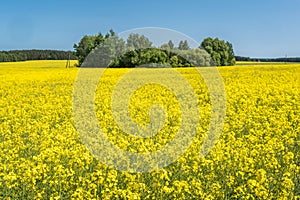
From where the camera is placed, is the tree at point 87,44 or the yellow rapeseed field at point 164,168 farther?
the tree at point 87,44

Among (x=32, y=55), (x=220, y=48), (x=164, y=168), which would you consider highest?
(x=220, y=48)

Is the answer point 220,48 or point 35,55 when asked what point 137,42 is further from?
point 35,55

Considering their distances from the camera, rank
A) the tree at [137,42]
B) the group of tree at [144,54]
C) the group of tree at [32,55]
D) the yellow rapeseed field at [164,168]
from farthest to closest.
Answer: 1. the group of tree at [32,55]
2. the tree at [137,42]
3. the group of tree at [144,54]
4. the yellow rapeseed field at [164,168]

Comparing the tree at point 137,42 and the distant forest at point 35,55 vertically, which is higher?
the tree at point 137,42

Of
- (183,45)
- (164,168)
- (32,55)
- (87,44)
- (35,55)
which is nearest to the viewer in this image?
(164,168)

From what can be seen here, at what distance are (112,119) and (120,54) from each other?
50.5 metres

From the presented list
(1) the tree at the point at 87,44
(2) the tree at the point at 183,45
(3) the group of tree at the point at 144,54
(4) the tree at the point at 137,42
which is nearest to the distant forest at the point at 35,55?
(1) the tree at the point at 87,44

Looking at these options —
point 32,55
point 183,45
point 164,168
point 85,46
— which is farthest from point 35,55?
point 164,168

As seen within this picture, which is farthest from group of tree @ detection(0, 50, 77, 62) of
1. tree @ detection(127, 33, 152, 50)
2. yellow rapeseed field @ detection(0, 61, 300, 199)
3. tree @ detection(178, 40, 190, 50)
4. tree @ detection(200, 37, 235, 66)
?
yellow rapeseed field @ detection(0, 61, 300, 199)

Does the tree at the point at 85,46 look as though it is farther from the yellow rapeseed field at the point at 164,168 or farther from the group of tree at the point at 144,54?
the yellow rapeseed field at the point at 164,168

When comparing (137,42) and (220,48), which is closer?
(137,42)

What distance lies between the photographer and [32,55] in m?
100

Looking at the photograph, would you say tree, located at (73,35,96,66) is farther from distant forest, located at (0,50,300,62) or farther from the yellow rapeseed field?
the yellow rapeseed field

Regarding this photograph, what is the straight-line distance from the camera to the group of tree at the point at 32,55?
9216 cm
